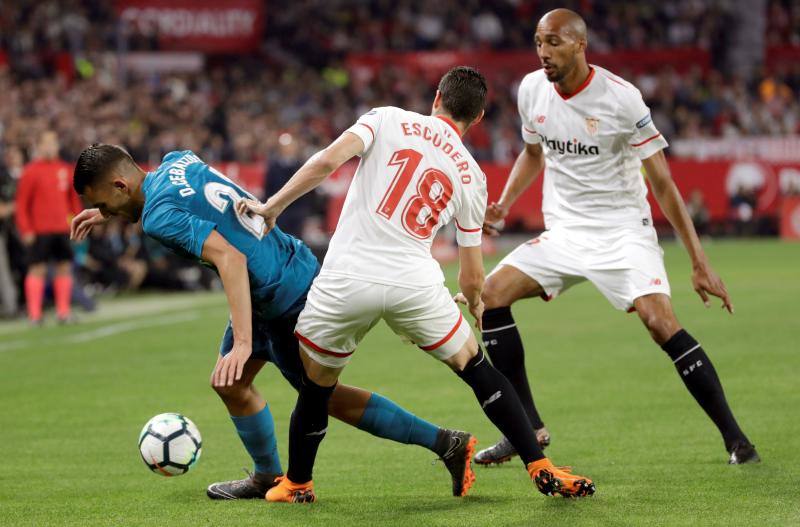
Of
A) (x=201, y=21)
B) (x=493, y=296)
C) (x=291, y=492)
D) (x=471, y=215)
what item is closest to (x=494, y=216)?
(x=493, y=296)

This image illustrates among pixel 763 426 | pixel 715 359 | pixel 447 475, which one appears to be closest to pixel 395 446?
pixel 447 475

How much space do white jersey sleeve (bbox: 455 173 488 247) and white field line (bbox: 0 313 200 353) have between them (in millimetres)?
8005

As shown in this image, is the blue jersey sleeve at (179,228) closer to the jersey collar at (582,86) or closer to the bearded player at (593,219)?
the bearded player at (593,219)

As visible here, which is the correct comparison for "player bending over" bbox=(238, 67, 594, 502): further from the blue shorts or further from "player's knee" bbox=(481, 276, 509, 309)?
"player's knee" bbox=(481, 276, 509, 309)

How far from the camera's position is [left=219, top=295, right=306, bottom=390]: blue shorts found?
571 cm

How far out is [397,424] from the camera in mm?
5996

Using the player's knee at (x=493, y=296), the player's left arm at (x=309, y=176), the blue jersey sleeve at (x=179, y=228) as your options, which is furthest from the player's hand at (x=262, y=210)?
the player's knee at (x=493, y=296)

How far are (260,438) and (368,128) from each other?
1698 millimetres

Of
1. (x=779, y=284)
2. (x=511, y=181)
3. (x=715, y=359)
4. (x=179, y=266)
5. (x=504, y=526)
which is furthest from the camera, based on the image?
(x=179, y=266)

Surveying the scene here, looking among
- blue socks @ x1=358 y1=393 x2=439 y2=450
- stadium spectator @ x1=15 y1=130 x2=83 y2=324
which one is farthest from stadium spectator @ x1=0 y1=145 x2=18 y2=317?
blue socks @ x1=358 y1=393 x2=439 y2=450

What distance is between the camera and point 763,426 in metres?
7.45

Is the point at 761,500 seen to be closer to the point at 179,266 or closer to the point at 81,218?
the point at 81,218

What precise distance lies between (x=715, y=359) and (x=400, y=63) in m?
23.4

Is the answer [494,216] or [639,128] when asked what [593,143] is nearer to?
[639,128]
